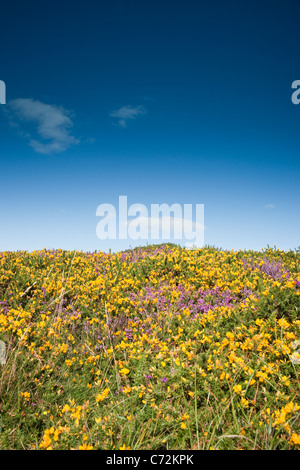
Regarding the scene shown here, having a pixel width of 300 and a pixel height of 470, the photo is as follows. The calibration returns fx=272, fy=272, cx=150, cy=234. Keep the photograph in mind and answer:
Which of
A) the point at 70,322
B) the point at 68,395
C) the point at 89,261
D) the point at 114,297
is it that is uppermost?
the point at 89,261

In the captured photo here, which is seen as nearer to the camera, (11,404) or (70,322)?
(11,404)

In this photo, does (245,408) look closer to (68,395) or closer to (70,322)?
(68,395)

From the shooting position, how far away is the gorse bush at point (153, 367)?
299 cm

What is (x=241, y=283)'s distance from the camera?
6895 millimetres

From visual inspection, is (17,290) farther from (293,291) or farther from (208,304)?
(293,291)

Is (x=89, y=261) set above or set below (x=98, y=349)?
above

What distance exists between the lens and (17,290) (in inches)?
279

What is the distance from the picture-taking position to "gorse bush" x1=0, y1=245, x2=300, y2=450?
2992mm

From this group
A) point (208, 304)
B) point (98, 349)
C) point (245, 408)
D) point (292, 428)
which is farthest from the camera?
point (208, 304)

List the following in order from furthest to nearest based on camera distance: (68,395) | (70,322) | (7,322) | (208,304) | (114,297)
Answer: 1. (114,297)
2. (208,304)
3. (70,322)
4. (7,322)
5. (68,395)

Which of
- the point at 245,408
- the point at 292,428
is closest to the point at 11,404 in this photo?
the point at 245,408

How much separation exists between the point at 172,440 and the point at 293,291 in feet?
11.2

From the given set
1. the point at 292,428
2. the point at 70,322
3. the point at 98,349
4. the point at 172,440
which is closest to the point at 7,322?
the point at 70,322

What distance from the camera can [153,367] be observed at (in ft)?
12.6
